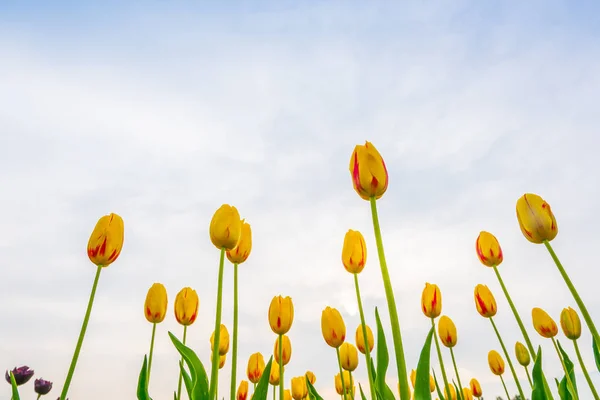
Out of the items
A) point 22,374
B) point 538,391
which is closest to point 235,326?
point 538,391

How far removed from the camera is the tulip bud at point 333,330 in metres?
4.98

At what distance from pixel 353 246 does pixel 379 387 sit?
1879 millimetres

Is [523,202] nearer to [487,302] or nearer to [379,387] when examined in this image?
[379,387]

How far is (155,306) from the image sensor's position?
4.16m

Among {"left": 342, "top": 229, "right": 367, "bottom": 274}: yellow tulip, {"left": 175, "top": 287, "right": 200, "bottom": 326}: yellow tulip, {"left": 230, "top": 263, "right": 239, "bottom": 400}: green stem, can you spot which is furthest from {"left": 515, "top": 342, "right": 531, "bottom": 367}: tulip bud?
{"left": 230, "top": 263, "right": 239, "bottom": 400}: green stem

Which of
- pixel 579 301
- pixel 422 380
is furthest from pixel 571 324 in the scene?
pixel 422 380

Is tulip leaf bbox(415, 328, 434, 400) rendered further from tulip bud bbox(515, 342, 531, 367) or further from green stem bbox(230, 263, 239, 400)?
tulip bud bbox(515, 342, 531, 367)

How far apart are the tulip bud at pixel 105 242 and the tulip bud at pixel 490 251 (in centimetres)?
365

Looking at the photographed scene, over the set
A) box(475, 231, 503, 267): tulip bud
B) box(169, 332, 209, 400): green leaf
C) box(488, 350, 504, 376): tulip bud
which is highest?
box(475, 231, 503, 267): tulip bud

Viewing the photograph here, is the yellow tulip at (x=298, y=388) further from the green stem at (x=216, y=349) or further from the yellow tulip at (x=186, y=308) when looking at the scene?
the green stem at (x=216, y=349)

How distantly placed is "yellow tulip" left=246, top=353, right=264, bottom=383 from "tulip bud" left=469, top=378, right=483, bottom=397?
16.3 feet

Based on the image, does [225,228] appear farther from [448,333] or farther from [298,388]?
[298,388]

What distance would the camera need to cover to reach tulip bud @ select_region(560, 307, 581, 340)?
5.04 meters

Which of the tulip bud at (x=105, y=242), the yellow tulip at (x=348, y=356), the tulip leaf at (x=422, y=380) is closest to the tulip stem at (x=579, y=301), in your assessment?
the tulip leaf at (x=422, y=380)
